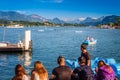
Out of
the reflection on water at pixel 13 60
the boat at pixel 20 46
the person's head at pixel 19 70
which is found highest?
the person's head at pixel 19 70

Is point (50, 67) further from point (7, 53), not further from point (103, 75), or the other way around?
point (103, 75)

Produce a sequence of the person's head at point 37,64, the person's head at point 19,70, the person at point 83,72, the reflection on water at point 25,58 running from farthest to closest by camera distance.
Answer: the reflection on water at point 25,58, the person at point 83,72, the person's head at point 37,64, the person's head at point 19,70

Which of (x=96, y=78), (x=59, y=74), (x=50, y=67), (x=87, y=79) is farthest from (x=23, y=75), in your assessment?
(x=50, y=67)

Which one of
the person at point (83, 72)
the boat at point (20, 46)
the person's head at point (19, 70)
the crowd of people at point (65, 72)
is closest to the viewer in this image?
the person's head at point (19, 70)

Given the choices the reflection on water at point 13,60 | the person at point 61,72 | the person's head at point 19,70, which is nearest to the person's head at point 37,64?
the person's head at point 19,70

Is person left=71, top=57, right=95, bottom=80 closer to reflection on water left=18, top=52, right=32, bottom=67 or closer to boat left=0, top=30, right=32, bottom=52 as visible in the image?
reflection on water left=18, top=52, right=32, bottom=67

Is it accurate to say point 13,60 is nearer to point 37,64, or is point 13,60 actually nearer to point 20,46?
point 20,46

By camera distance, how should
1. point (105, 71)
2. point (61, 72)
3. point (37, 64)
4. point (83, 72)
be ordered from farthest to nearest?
point (105, 71), point (61, 72), point (83, 72), point (37, 64)

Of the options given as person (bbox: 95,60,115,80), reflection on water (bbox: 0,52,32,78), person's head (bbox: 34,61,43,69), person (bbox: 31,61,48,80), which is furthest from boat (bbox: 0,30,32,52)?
person's head (bbox: 34,61,43,69)

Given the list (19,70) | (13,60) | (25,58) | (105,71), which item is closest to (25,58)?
(25,58)

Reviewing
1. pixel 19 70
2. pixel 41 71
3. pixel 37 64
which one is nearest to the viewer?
pixel 19 70

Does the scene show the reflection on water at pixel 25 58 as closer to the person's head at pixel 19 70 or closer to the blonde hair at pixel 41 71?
the blonde hair at pixel 41 71

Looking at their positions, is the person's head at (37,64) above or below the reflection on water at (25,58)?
above

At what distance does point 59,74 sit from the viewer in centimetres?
1163
